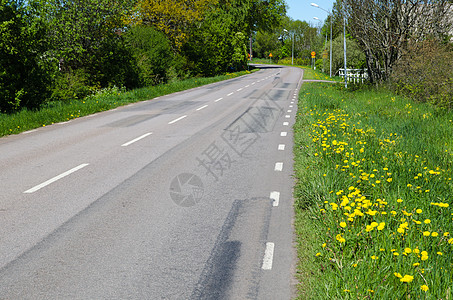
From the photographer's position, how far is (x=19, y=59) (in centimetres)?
1461

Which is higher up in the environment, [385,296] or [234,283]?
[385,296]

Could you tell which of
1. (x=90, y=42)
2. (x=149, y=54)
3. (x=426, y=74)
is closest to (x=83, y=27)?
(x=90, y=42)

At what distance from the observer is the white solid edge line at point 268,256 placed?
13.7 feet

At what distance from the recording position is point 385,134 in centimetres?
986

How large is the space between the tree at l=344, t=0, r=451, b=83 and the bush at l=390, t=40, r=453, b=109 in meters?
1.47

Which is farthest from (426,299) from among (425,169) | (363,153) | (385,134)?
(385,134)

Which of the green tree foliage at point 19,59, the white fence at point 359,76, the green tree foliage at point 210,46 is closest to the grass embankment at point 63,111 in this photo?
the green tree foliage at point 19,59

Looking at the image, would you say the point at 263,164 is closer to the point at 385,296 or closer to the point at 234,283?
the point at 234,283

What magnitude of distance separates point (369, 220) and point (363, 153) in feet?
10.3

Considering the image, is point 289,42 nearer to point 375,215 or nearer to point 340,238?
point 375,215

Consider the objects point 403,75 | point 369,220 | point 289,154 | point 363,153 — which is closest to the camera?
point 369,220

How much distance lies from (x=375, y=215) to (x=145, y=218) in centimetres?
292

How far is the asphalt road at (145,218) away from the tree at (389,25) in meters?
14.1

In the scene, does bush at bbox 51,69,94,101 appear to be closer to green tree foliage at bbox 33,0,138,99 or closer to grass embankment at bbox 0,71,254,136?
green tree foliage at bbox 33,0,138,99
